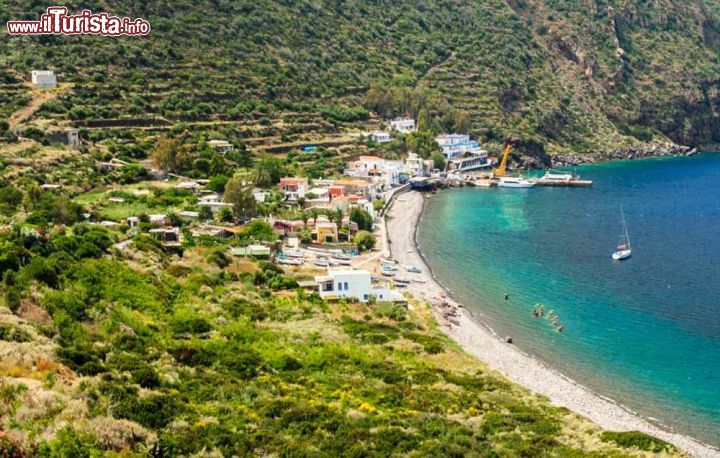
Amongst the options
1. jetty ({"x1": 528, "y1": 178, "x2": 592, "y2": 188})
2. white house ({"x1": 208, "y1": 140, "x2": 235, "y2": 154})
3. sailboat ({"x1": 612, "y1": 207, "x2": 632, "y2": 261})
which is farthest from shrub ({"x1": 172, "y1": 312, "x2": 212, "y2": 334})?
jetty ({"x1": 528, "y1": 178, "x2": 592, "y2": 188})

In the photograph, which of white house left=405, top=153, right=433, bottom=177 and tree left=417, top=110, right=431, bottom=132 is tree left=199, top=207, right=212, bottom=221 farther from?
tree left=417, top=110, right=431, bottom=132

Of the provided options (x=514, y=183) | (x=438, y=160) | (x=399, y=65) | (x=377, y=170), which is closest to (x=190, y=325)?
(x=377, y=170)

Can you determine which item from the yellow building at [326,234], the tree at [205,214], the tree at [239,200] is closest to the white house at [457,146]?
the yellow building at [326,234]

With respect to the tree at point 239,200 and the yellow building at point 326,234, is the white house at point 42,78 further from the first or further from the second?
the yellow building at point 326,234

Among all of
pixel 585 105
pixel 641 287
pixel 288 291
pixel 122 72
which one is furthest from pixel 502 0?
pixel 288 291

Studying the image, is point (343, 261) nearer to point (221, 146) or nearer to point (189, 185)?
point (189, 185)
